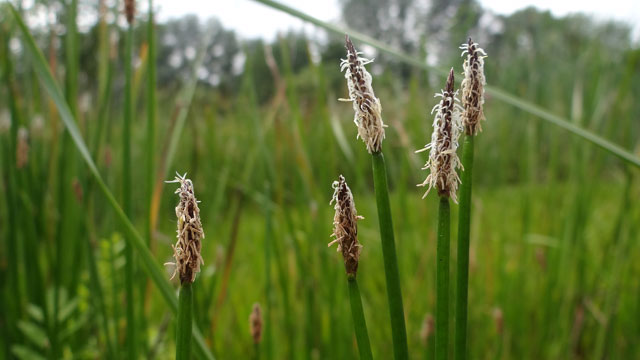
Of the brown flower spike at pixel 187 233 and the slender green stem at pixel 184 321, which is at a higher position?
the brown flower spike at pixel 187 233

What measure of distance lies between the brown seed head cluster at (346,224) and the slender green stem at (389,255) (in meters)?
0.01

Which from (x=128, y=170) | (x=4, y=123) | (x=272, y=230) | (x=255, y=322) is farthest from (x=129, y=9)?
(x=4, y=123)

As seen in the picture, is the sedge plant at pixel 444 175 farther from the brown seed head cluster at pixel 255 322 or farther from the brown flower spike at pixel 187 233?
the brown seed head cluster at pixel 255 322

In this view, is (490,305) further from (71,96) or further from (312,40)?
(71,96)

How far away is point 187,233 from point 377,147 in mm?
97

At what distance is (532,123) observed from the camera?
4.56ft

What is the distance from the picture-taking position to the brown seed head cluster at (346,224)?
25 cm

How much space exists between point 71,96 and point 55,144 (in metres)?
0.28

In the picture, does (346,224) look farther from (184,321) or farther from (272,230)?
(272,230)

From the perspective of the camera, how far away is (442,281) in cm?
27

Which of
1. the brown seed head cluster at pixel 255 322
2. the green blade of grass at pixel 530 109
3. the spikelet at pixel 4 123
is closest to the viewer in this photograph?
the green blade of grass at pixel 530 109

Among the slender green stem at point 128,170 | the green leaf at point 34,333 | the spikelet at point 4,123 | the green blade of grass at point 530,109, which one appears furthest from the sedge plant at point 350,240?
the spikelet at point 4,123

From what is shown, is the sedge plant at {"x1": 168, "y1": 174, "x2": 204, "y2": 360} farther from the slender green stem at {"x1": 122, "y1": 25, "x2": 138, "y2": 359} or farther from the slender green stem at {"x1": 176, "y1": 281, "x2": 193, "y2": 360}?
the slender green stem at {"x1": 122, "y1": 25, "x2": 138, "y2": 359}

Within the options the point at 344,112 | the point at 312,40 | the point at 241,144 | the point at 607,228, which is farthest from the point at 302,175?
the point at 344,112
